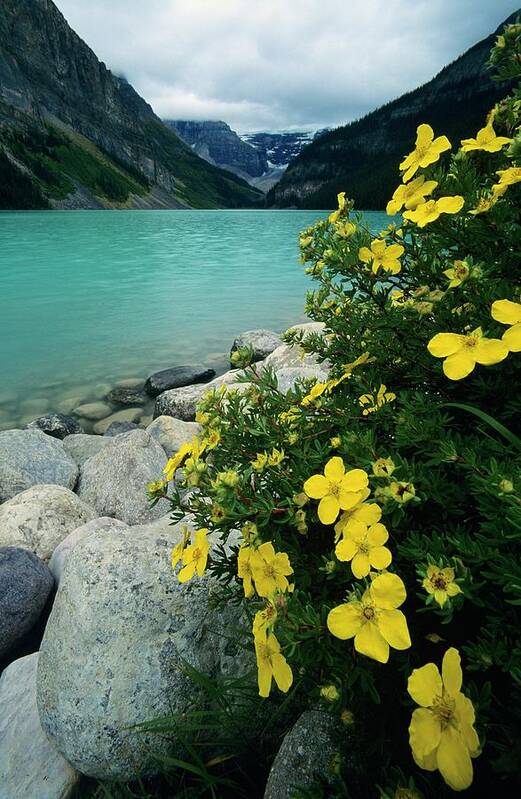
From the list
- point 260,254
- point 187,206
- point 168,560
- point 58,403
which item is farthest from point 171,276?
point 187,206

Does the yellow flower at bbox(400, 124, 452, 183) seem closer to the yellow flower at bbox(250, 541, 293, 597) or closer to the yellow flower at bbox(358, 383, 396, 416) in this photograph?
the yellow flower at bbox(358, 383, 396, 416)

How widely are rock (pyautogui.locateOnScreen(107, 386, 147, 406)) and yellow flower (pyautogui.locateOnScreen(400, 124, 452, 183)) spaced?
10.4m

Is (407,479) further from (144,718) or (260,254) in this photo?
(260,254)

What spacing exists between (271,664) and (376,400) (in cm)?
100

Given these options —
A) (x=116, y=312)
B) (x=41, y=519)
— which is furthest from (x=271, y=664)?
(x=116, y=312)

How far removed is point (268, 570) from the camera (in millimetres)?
1399

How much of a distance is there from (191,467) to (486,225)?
137cm

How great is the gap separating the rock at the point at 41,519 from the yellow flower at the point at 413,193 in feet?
16.1

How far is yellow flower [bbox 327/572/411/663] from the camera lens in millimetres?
1071

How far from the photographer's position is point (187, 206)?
19488 cm

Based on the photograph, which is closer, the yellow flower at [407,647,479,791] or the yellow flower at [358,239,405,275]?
the yellow flower at [407,647,479,791]

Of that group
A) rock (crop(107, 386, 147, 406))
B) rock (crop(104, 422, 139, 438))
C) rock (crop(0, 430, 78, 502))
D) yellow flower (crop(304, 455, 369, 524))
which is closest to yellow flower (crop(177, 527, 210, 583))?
yellow flower (crop(304, 455, 369, 524))

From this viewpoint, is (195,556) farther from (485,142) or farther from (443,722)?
(485,142)

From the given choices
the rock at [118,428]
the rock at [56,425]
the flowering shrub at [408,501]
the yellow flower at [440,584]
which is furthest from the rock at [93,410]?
the yellow flower at [440,584]
